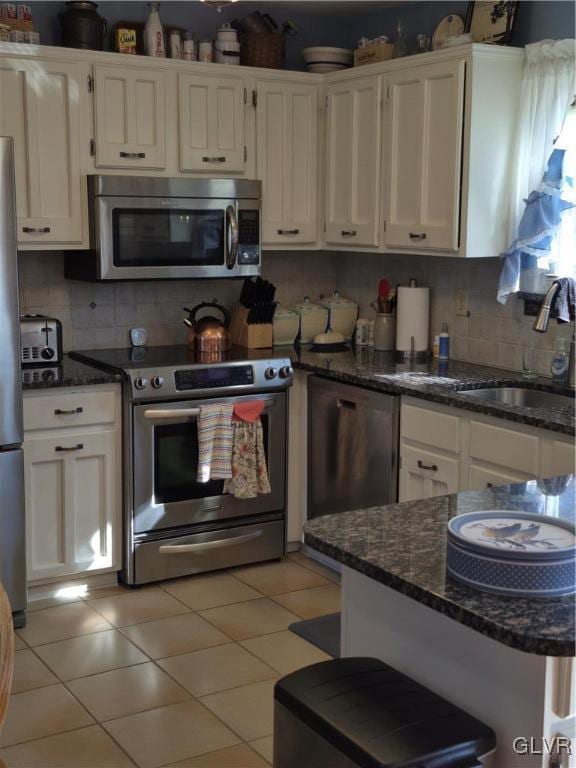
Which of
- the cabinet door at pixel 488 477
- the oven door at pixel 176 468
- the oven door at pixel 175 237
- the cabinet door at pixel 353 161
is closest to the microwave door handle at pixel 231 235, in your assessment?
the oven door at pixel 175 237

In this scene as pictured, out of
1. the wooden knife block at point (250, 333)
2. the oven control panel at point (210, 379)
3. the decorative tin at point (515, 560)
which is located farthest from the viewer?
the wooden knife block at point (250, 333)

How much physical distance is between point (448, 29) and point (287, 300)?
159 cm

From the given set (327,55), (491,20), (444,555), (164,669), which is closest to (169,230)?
(327,55)

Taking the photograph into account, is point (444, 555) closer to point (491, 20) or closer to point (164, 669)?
point (164, 669)

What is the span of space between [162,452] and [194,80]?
1.66m

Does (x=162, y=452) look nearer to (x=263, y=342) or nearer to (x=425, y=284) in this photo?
(x=263, y=342)

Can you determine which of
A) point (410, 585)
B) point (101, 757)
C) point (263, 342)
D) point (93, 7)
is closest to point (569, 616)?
point (410, 585)

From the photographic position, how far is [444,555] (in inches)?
78.8

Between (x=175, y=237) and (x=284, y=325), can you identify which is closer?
(x=175, y=237)

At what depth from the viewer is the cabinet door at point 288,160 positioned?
4.68 metres

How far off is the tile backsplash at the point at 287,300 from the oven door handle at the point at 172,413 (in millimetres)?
718

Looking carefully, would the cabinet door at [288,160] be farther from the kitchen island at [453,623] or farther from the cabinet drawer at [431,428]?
the kitchen island at [453,623]

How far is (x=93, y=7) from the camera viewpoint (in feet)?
14.1

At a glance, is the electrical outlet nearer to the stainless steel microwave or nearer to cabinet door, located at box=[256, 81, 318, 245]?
cabinet door, located at box=[256, 81, 318, 245]
